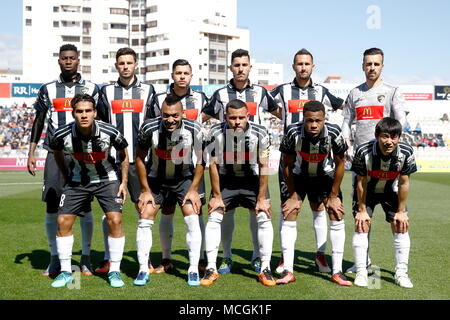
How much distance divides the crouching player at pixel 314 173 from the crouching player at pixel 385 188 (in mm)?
177

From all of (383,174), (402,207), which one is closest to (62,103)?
(383,174)

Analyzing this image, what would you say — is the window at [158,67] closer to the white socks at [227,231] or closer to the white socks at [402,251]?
the white socks at [227,231]

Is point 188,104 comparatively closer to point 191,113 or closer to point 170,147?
point 191,113

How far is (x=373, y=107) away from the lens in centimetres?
534

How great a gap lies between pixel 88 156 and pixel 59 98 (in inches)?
37.4

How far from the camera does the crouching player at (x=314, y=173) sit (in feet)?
15.7

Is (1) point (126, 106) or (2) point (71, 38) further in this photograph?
(2) point (71, 38)

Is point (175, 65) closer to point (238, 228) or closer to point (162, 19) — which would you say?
point (238, 228)

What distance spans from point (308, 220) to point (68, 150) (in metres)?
5.43

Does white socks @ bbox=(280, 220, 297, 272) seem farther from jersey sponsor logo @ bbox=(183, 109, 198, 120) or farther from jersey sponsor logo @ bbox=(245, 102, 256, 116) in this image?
jersey sponsor logo @ bbox=(183, 109, 198, 120)

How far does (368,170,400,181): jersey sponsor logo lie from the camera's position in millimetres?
4848

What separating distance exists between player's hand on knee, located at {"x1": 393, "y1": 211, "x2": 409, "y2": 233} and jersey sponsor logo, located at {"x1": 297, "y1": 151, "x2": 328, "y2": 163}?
2.97 feet
